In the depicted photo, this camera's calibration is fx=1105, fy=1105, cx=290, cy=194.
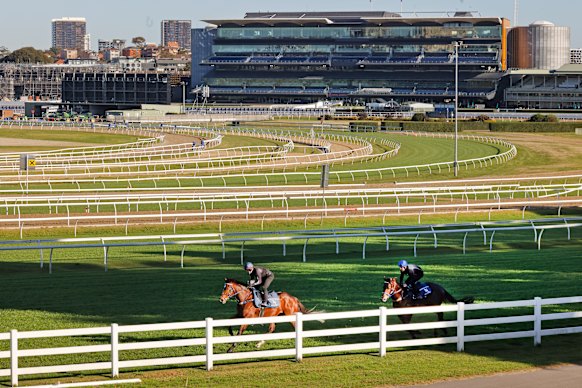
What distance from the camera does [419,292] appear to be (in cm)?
1778

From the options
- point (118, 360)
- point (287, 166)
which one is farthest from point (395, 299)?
point (287, 166)

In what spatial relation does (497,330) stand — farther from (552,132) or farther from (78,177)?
(552,132)

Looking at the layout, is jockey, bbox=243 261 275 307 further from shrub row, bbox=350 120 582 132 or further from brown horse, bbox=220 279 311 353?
shrub row, bbox=350 120 582 132

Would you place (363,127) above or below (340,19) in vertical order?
below

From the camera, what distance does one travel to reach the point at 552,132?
99.4 m

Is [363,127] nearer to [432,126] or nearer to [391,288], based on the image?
[432,126]

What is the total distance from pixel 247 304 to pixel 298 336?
1010mm

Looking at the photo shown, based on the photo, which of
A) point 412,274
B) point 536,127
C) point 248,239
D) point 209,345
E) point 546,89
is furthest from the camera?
point 546,89

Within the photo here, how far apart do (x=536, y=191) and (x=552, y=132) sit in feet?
191

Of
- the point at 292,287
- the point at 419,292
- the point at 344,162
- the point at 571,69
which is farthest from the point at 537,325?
the point at 571,69

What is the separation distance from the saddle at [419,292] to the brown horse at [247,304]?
1846 mm

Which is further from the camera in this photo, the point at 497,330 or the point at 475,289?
the point at 475,289

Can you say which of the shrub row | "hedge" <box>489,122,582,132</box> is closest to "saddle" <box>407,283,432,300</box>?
the shrub row

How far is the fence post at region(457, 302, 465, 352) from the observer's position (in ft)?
57.2
